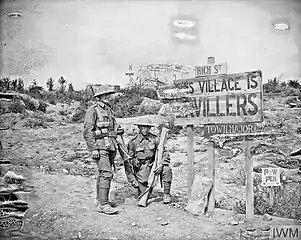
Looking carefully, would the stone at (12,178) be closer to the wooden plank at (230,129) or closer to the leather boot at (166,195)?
the leather boot at (166,195)

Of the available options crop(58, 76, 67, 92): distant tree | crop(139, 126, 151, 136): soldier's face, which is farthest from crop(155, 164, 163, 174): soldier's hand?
crop(58, 76, 67, 92): distant tree

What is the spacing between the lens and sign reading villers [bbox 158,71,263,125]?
523 cm

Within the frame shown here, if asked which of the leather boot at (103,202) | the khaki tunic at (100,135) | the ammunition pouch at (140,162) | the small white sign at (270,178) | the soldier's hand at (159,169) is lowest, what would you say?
the leather boot at (103,202)

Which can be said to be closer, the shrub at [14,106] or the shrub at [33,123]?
the shrub at [14,106]

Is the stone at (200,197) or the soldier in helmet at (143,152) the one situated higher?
the soldier in helmet at (143,152)

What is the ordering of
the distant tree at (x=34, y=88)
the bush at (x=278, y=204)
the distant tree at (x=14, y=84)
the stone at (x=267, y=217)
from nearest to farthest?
1. the stone at (x=267, y=217)
2. the bush at (x=278, y=204)
3. the distant tree at (x=14, y=84)
4. the distant tree at (x=34, y=88)

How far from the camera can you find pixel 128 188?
21.6 feet

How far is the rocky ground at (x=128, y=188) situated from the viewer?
509 cm

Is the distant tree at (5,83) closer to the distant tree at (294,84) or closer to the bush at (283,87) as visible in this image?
the bush at (283,87)

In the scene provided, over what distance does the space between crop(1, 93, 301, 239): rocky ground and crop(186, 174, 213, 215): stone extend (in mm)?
92

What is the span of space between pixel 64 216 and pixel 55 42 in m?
2.87

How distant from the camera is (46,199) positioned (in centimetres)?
607

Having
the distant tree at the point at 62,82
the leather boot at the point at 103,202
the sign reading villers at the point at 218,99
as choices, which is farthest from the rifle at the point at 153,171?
the distant tree at the point at 62,82

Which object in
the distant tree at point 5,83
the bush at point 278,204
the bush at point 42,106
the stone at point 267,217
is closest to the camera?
the stone at point 267,217
